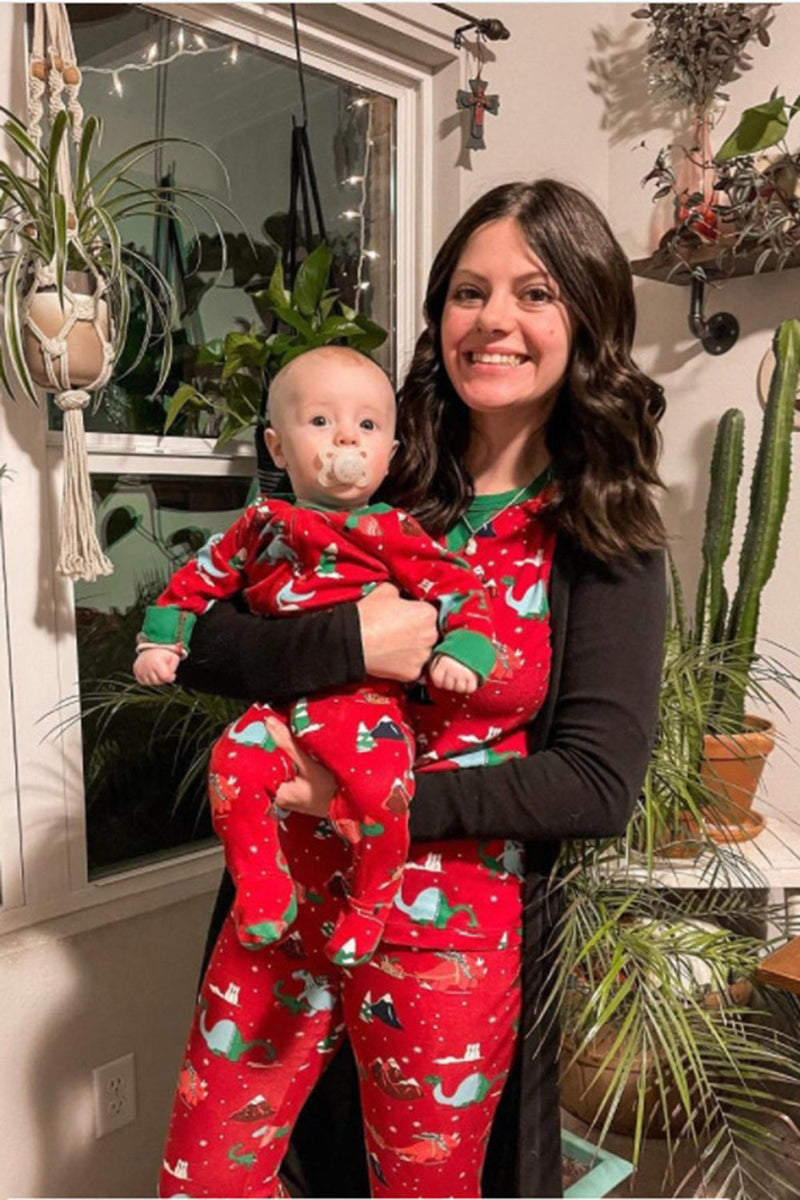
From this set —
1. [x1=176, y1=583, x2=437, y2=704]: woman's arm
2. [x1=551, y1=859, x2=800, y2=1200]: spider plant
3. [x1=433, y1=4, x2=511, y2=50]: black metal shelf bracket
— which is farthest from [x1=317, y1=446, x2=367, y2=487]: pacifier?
[x1=433, y1=4, x2=511, y2=50]: black metal shelf bracket

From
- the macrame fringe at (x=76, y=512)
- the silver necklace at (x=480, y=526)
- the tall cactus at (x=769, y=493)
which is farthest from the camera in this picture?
the tall cactus at (x=769, y=493)

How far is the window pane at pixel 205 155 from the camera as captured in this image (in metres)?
1.68

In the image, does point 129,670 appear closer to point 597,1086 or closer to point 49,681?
point 49,681

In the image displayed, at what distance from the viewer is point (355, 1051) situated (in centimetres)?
113

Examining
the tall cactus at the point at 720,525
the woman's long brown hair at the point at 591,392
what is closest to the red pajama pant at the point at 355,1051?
the woman's long brown hair at the point at 591,392

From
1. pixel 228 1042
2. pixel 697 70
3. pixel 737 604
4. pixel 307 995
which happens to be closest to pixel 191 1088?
pixel 228 1042

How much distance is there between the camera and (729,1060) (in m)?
1.35

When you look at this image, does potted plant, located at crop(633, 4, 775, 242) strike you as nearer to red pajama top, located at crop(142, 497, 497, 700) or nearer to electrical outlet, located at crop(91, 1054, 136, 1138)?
red pajama top, located at crop(142, 497, 497, 700)

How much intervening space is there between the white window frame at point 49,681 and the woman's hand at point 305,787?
0.68 m

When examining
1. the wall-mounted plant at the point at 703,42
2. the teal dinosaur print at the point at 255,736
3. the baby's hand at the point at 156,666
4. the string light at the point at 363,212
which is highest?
the wall-mounted plant at the point at 703,42

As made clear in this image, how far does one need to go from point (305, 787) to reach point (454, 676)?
0.22 metres

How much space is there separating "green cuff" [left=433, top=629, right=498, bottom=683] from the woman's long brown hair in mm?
202

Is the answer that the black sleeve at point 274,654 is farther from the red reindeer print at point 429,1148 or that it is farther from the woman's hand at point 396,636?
the red reindeer print at point 429,1148

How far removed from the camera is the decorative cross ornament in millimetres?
2041
